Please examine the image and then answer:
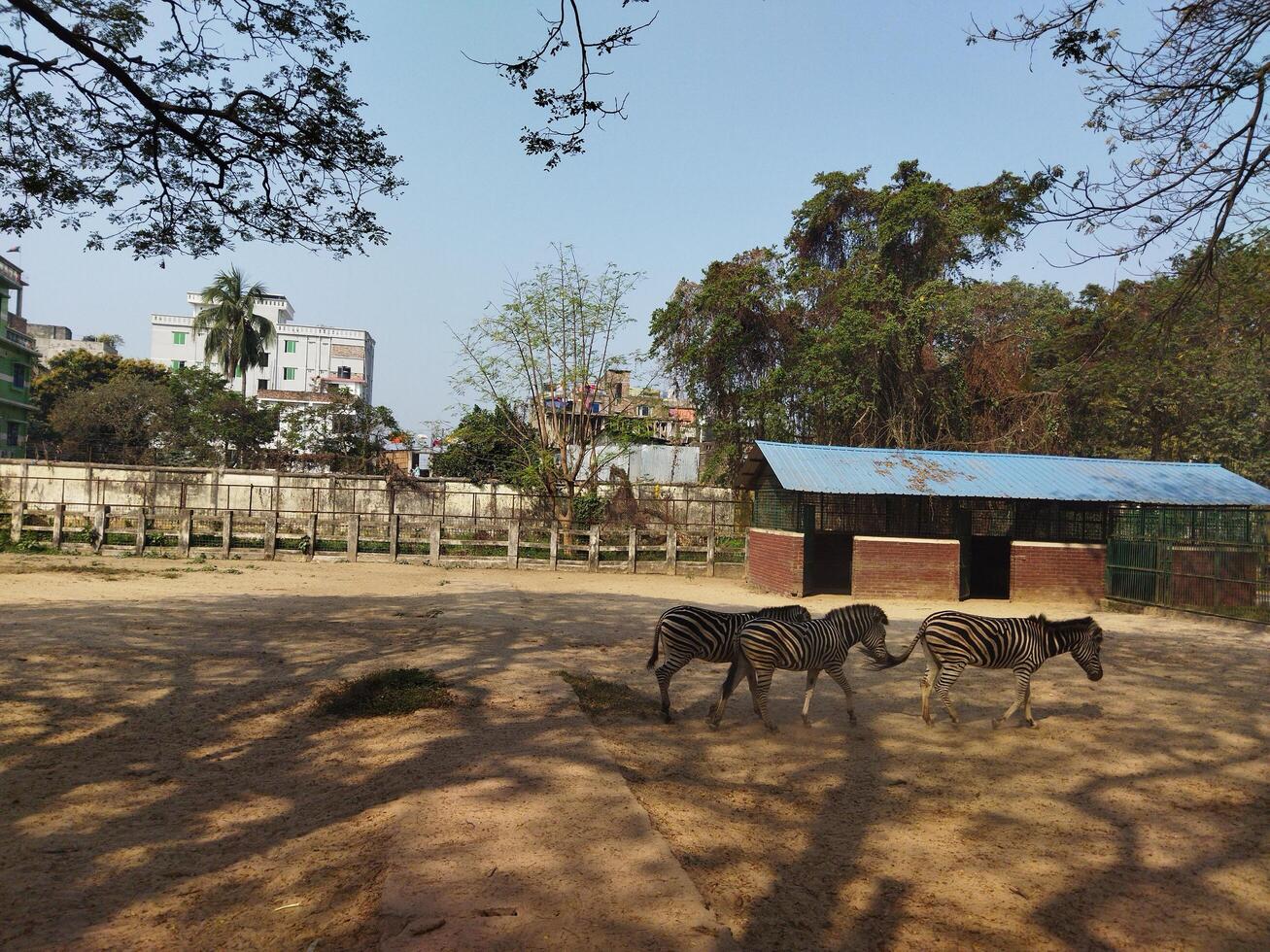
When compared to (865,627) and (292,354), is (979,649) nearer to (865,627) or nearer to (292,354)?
(865,627)

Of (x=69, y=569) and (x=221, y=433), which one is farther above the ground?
(x=221, y=433)

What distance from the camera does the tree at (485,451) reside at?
32.1m

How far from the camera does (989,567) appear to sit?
23906 millimetres

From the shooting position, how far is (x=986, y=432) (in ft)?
102

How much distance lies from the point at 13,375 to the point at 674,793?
56858mm

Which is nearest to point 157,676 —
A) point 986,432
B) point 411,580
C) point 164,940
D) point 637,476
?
point 164,940

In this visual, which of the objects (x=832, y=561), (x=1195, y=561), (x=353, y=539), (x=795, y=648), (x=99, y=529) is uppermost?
(x=1195, y=561)

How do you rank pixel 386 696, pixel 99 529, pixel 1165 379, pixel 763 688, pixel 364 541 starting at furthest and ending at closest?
pixel 1165 379 < pixel 364 541 < pixel 99 529 < pixel 386 696 < pixel 763 688

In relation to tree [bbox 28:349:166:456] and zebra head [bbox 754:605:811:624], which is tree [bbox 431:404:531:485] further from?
tree [bbox 28:349:166:456]

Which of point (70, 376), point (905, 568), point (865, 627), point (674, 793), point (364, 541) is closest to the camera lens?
point (674, 793)

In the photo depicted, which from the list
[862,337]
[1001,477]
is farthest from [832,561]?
[862,337]

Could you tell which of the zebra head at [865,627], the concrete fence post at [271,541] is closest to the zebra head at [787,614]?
the zebra head at [865,627]

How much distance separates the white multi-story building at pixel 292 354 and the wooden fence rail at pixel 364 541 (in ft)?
152

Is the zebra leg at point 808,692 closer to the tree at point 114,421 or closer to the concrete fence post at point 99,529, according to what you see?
the concrete fence post at point 99,529
